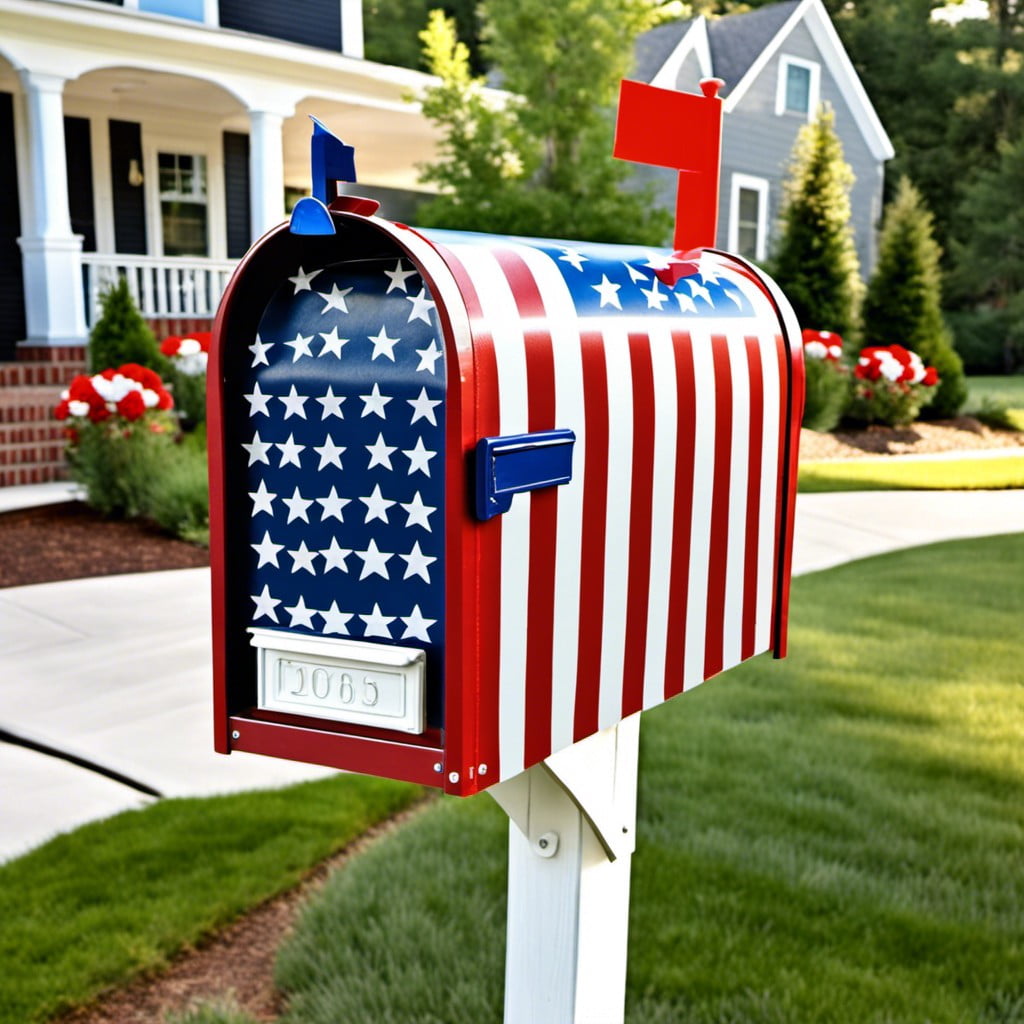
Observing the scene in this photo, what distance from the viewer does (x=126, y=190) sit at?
42.1ft

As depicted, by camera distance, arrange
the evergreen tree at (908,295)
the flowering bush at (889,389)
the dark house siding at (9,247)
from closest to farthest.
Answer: the dark house siding at (9,247) < the flowering bush at (889,389) < the evergreen tree at (908,295)

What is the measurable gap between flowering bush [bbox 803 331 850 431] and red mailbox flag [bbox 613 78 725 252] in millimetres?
11767

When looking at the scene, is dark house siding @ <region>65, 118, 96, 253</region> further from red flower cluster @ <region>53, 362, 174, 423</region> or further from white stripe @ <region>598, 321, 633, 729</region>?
white stripe @ <region>598, 321, 633, 729</region>

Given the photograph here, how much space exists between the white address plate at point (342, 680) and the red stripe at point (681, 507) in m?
0.36

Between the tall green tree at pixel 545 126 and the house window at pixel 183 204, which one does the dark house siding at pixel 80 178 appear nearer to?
the house window at pixel 183 204

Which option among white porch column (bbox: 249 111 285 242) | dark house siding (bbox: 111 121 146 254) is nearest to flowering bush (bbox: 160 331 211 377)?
white porch column (bbox: 249 111 285 242)

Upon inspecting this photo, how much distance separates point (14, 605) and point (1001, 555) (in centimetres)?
566

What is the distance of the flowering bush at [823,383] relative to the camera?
13047mm

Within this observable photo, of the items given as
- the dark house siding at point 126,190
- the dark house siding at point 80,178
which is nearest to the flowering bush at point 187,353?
the dark house siding at point 80,178

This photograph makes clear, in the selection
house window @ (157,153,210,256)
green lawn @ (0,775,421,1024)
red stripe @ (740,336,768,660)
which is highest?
house window @ (157,153,210,256)

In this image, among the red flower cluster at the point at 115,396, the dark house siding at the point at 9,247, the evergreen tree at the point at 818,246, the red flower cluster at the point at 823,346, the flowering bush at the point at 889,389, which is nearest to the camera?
the red flower cluster at the point at 115,396

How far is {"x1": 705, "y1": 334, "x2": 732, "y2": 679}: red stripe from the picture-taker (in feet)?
4.53

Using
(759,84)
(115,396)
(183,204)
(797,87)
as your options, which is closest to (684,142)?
(115,396)

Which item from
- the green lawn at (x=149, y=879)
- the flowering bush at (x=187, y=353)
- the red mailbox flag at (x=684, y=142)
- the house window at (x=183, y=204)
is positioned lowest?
the green lawn at (x=149, y=879)
